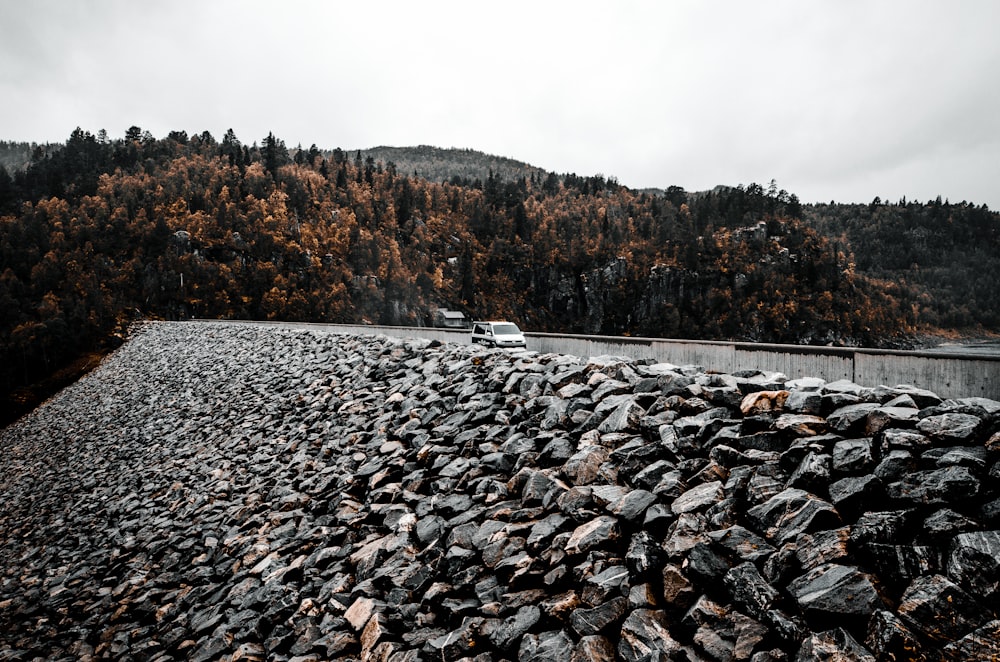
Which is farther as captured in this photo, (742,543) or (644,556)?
(644,556)

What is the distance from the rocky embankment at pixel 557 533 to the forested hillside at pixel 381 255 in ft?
262

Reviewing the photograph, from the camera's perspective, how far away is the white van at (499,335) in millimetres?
20312

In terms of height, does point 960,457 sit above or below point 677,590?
above

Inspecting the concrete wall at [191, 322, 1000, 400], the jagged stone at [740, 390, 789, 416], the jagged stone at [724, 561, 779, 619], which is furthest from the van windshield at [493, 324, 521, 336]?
the jagged stone at [724, 561, 779, 619]

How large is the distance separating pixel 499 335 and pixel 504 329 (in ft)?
2.18

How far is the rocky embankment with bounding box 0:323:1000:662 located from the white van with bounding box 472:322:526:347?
8014 mm

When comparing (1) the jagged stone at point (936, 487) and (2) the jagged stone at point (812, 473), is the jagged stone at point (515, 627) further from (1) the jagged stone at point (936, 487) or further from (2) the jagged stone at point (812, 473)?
(1) the jagged stone at point (936, 487)

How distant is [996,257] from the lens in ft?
611

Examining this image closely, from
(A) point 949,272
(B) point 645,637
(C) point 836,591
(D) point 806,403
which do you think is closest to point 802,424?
(D) point 806,403

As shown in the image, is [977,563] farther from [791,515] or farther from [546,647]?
[546,647]

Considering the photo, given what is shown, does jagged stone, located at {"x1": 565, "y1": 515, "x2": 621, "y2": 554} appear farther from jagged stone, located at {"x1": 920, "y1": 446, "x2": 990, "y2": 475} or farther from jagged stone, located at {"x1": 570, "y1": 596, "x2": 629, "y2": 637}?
jagged stone, located at {"x1": 920, "y1": 446, "x2": 990, "y2": 475}

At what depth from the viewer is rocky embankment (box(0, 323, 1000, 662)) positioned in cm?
341

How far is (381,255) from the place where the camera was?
10331 centimetres

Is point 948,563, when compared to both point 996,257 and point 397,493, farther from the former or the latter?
point 996,257
